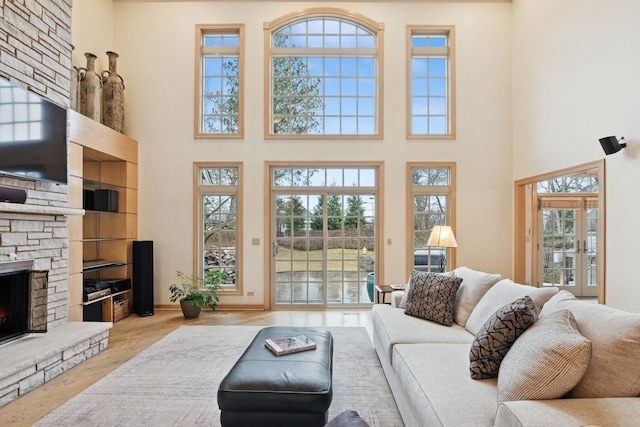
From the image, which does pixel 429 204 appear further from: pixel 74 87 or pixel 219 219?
pixel 74 87

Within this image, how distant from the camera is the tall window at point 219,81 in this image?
19.7 ft

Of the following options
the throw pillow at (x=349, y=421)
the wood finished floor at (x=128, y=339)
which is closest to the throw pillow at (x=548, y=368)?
the throw pillow at (x=349, y=421)

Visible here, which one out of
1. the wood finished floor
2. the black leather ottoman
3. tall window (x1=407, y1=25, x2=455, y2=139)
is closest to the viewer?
the black leather ottoman

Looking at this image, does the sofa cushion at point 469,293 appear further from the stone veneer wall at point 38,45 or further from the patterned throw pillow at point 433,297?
the stone veneer wall at point 38,45

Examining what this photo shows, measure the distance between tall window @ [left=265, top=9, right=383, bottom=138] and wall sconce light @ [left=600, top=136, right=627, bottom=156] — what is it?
10.2 ft

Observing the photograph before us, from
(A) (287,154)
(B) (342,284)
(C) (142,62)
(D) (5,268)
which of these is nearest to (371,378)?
(B) (342,284)

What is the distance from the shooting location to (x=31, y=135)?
3385mm

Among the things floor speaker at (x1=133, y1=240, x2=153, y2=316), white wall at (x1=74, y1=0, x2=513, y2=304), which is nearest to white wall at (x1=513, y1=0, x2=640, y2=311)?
white wall at (x1=74, y1=0, x2=513, y2=304)

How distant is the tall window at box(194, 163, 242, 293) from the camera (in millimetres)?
5922

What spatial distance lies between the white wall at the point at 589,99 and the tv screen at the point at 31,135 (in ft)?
18.6

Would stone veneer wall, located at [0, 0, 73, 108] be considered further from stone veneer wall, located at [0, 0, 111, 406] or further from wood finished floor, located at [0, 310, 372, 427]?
wood finished floor, located at [0, 310, 372, 427]

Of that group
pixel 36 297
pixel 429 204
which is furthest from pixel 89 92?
pixel 429 204

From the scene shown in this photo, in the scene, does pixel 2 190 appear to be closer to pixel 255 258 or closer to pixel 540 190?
pixel 255 258

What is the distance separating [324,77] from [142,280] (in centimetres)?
428
